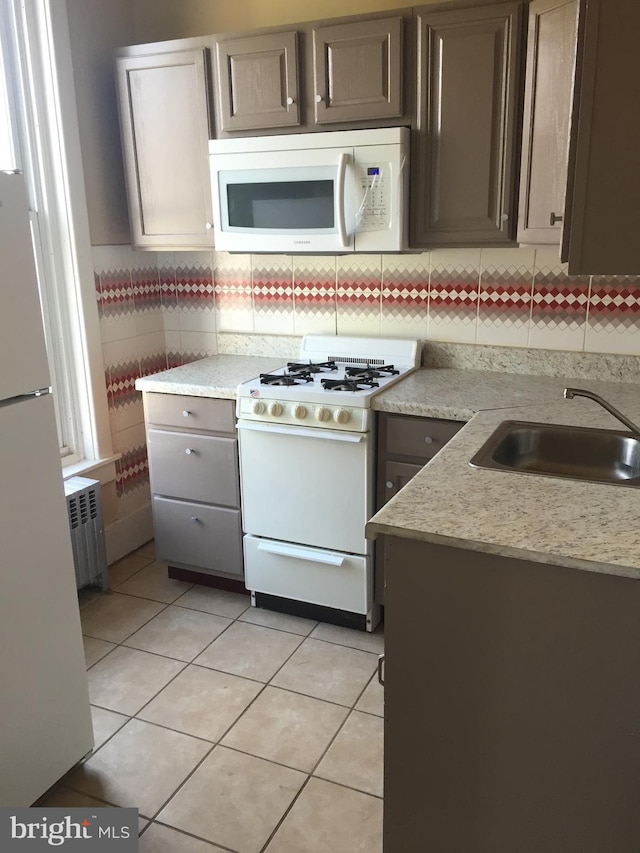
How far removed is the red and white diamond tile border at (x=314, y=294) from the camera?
3.16 metres

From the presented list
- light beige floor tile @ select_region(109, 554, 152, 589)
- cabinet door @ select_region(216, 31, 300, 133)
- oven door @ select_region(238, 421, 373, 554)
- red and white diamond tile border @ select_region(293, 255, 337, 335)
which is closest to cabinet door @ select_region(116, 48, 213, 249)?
cabinet door @ select_region(216, 31, 300, 133)

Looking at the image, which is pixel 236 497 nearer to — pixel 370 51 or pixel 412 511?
pixel 412 511

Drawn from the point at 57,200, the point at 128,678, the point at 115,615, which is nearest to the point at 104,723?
the point at 128,678

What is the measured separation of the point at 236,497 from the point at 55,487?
1.07 meters

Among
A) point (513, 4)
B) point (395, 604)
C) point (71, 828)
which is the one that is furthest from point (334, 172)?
point (71, 828)

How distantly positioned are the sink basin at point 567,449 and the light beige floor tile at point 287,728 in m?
1.04

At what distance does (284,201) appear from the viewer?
270cm

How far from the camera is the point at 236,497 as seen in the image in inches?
114

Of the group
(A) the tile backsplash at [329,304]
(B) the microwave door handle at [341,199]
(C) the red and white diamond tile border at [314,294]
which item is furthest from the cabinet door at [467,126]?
(C) the red and white diamond tile border at [314,294]

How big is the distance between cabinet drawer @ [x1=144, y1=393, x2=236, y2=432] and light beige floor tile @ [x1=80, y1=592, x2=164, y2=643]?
799mm

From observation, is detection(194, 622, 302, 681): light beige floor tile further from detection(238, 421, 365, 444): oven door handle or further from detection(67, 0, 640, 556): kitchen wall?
detection(67, 0, 640, 556): kitchen wall

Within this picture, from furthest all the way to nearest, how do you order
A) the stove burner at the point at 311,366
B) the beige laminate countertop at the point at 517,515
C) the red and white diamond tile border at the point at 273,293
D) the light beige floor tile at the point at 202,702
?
1. the red and white diamond tile border at the point at 273,293
2. the stove burner at the point at 311,366
3. the light beige floor tile at the point at 202,702
4. the beige laminate countertop at the point at 517,515

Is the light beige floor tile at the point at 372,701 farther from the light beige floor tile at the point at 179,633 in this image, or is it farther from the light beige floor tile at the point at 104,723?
the light beige floor tile at the point at 104,723

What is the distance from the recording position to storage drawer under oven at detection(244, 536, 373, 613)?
268 cm
